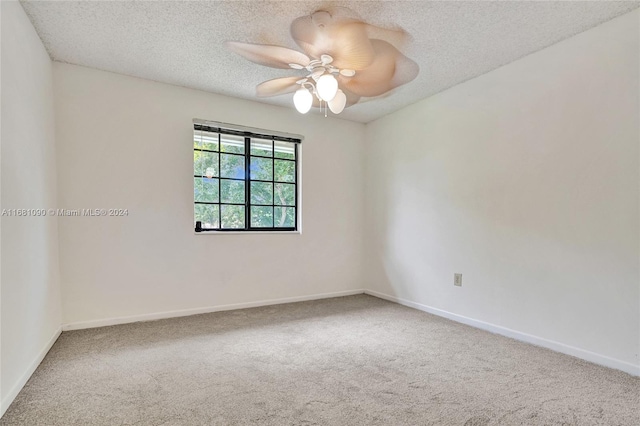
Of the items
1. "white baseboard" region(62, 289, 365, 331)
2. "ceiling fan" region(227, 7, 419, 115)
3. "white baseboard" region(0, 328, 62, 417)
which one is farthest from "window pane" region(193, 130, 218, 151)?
"white baseboard" region(0, 328, 62, 417)

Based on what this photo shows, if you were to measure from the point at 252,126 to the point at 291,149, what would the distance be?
599mm

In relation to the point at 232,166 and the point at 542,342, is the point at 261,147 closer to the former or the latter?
the point at 232,166

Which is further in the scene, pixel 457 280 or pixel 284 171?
pixel 284 171

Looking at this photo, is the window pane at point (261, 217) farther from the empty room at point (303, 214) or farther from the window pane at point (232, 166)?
the window pane at point (232, 166)

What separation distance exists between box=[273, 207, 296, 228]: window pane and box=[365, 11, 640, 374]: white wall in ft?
4.62

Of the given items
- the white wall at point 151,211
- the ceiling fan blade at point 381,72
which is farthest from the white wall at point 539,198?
the white wall at point 151,211

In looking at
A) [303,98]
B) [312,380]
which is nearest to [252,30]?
[303,98]

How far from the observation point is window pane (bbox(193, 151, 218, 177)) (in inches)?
143

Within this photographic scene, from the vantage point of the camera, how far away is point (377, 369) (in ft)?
7.32

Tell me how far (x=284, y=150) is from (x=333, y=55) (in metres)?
2.11

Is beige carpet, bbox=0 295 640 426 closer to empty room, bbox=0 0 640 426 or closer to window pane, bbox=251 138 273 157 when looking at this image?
empty room, bbox=0 0 640 426

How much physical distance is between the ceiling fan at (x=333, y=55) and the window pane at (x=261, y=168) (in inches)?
55.2

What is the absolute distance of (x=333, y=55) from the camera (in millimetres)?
2182

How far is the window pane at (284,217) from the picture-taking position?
4137mm
